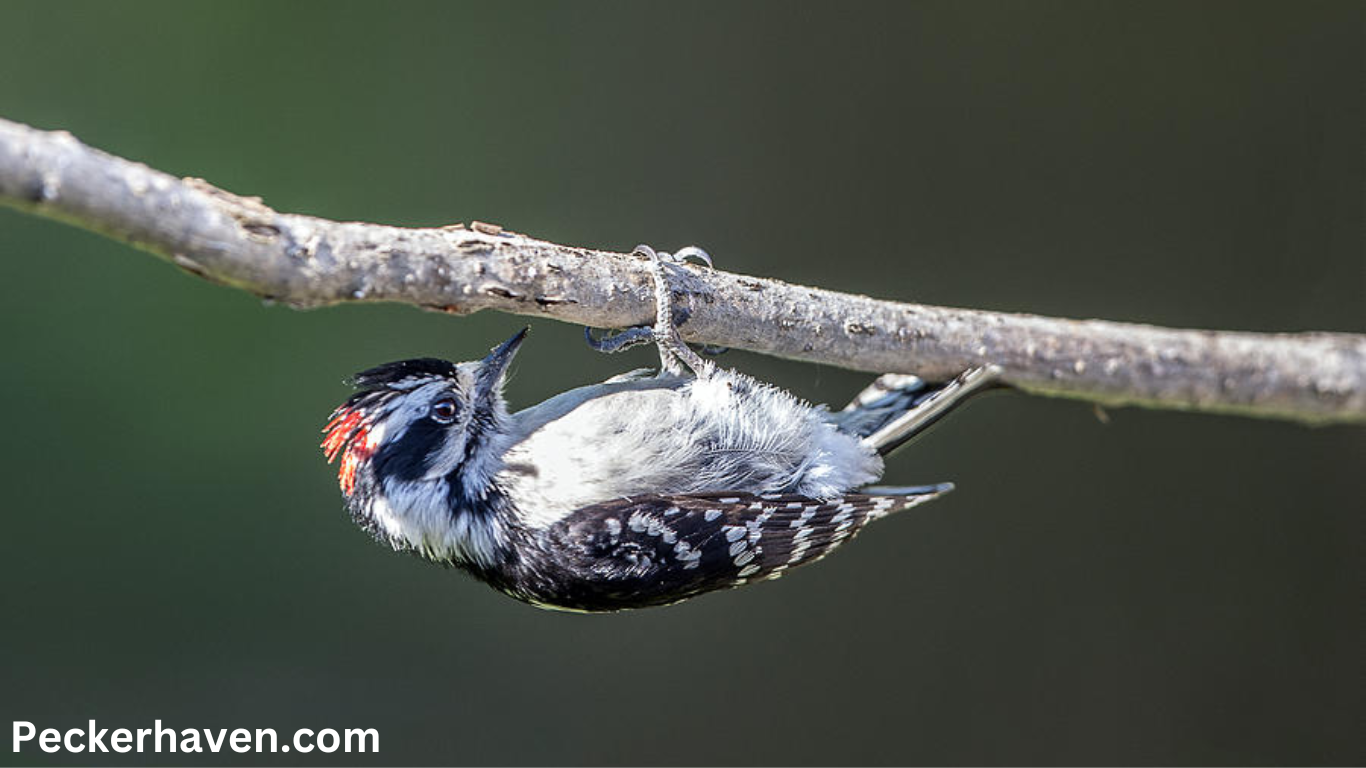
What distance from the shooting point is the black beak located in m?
2.38

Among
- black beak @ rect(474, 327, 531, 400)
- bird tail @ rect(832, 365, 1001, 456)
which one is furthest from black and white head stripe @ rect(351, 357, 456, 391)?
bird tail @ rect(832, 365, 1001, 456)

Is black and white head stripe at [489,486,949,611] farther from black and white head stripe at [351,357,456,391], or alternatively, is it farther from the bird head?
black and white head stripe at [351,357,456,391]

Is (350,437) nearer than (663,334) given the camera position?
No

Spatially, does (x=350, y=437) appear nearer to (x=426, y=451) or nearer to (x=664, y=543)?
(x=426, y=451)

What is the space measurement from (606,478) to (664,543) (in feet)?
0.61

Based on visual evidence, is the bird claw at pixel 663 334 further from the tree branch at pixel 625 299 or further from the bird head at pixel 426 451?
the bird head at pixel 426 451

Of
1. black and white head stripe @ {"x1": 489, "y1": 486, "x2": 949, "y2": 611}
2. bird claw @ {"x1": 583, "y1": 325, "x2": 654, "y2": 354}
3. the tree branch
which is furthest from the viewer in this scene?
black and white head stripe @ {"x1": 489, "y1": 486, "x2": 949, "y2": 611}

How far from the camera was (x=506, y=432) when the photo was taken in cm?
241

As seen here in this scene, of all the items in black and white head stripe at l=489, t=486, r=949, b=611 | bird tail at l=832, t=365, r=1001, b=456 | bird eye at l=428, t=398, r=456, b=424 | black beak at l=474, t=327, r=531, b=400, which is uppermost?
black beak at l=474, t=327, r=531, b=400

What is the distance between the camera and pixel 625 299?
2.04 meters

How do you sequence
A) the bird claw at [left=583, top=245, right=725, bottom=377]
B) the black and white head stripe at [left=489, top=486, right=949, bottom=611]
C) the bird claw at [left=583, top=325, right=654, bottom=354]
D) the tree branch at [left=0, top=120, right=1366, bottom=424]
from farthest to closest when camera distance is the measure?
1. the black and white head stripe at [left=489, top=486, right=949, bottom=611]
2. the bird claw at [left=583, top=325, right=654, bottom=354]
3. the bird claw at [left=583, top=245, right=725, bottom=377]
4. the tree branch at [left=0, top=120, right=1366, bottom=424]

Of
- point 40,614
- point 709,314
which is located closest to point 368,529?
point 709,314

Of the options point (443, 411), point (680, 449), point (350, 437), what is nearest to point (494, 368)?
point (443, 411)

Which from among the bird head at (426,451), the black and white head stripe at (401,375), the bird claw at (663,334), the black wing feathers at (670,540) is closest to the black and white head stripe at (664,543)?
the black wing feathers at (670,540)
